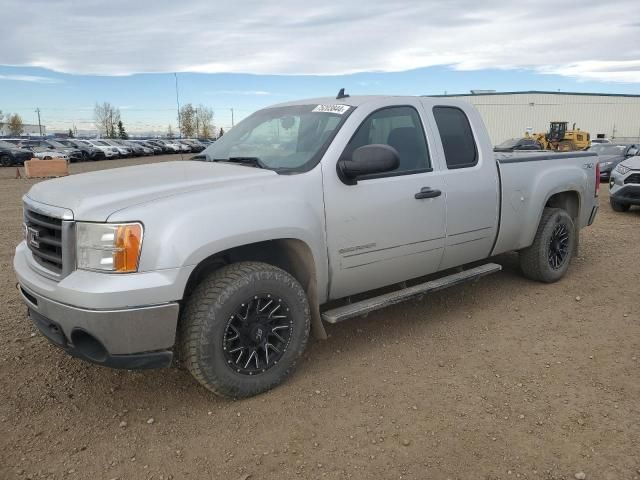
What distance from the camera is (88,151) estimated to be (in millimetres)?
34875

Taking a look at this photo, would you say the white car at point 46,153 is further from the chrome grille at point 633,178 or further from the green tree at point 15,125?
the green tree at point 15,125

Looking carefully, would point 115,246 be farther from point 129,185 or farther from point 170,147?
point 170,147

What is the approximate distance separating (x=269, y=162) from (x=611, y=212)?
31.8 feet

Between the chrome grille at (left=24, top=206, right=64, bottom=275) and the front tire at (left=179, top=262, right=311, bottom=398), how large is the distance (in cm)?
78

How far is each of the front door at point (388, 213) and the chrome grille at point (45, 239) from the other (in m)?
1.62

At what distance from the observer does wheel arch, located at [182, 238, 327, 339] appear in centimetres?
337

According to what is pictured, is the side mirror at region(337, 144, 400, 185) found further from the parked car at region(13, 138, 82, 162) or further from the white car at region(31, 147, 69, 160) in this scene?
the parked car at region(13, 138, 82, 162)

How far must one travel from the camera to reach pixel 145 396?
137 inches

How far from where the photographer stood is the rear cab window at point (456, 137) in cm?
443

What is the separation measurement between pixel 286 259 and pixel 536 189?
2820mm

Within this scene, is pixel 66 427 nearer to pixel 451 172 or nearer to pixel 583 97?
pixel 451 172

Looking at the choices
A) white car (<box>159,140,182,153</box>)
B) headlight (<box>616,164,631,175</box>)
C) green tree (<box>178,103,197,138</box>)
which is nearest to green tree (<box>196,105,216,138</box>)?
green tree (<box>178,103,197,138</box>)

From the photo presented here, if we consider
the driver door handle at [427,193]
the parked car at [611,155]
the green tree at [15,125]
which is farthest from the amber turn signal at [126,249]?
the green tree at [15,125]

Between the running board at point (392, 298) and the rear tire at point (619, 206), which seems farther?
the rear tire at point (619, 206)
